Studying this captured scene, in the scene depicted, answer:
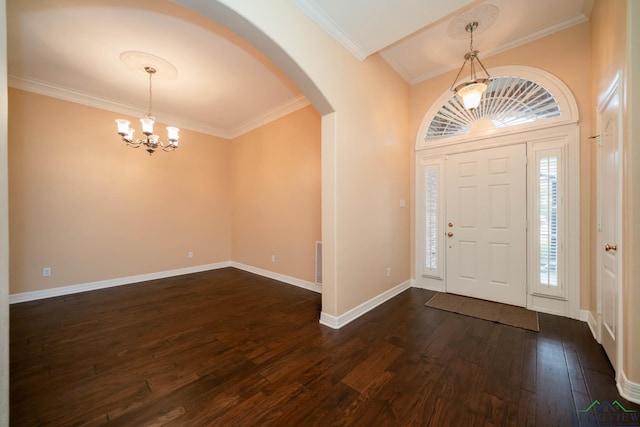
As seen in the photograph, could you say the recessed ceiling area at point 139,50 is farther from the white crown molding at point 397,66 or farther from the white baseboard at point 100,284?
the white baseboard at point 100,284

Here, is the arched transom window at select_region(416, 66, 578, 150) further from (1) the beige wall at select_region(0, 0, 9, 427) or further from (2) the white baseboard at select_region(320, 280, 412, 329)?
(1) the beige wall at select_region(0, 0, 9, 427)

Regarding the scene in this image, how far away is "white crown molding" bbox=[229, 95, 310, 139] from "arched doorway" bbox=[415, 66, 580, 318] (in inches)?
81.8

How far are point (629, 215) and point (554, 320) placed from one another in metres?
1.74

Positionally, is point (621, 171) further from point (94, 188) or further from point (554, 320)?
point (94, 188)

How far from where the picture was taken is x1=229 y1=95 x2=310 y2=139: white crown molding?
4.12m

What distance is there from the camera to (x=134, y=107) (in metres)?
4.27

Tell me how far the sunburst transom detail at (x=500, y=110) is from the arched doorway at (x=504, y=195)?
0.04 feet

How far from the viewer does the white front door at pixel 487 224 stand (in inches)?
121

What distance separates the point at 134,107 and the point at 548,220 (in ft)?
21.4

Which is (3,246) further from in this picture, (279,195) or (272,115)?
(272,115)

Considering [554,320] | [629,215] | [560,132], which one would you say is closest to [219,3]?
[629,215]

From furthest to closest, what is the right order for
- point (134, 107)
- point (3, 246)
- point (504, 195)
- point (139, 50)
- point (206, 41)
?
point (134, 107) → point (504, 195) → point (139, 50) → point (206, 41) → point (3, 246)

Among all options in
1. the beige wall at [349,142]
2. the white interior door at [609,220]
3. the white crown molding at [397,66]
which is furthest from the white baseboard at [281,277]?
the white crown molding at [397,66]

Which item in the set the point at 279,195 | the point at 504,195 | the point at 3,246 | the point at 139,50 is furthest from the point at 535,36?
the point at 3,246
